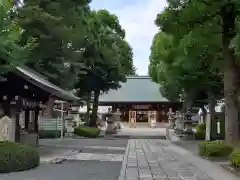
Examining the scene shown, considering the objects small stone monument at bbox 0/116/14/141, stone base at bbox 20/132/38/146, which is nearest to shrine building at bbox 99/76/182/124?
stone base at bbox 20/132/38/146

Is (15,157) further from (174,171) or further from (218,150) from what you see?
(218,150)

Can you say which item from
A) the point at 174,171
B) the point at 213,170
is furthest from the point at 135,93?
the point at 174,171

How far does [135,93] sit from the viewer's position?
68562 mm

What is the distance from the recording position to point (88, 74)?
39.8 metres

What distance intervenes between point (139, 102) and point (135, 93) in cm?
273

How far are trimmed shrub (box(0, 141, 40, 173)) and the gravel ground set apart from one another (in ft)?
0.77

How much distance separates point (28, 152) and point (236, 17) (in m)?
10.1

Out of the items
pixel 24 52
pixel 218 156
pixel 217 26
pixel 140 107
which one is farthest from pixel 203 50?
pixel 140 107

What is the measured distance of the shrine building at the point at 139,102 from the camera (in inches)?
2586

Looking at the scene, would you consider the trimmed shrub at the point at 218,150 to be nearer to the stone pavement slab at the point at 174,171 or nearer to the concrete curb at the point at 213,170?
the concrete curb at the point at 213,170

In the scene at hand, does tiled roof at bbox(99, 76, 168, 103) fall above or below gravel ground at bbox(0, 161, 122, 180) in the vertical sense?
above

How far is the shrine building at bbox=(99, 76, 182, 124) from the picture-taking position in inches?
2586

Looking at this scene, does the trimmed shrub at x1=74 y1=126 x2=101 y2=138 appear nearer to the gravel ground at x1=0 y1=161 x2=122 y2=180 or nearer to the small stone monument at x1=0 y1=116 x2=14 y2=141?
the gravel ground at x1=0 y1=161 x2=122 y2=180

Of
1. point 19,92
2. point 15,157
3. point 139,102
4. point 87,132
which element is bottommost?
point 87,132
